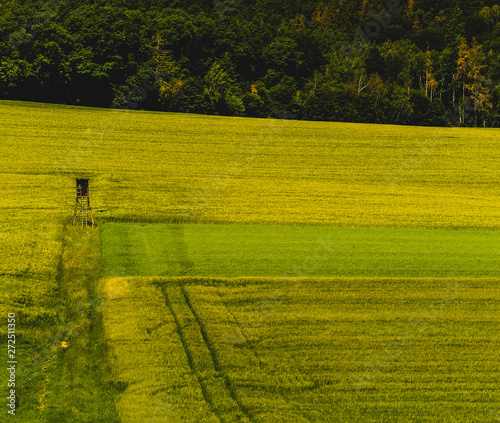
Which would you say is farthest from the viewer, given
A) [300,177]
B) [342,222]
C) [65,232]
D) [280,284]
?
[300,177]

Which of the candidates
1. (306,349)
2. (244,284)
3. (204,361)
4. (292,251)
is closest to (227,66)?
(292,251)

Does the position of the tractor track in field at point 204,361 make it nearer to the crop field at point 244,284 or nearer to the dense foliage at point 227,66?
the crop field at point 244,284

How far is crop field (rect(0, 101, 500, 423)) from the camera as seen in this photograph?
728 inches

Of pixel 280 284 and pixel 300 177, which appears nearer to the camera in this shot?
pixel 280 284

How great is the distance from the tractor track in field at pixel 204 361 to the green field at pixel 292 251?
11.6 ft

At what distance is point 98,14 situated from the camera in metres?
79.6

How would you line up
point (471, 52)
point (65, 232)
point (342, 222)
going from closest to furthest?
point (65, 232)
point (342, 222)
point (471, 52)

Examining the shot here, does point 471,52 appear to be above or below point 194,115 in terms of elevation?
above

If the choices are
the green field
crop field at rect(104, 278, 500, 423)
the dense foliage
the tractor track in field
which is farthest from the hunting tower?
the dense foliage

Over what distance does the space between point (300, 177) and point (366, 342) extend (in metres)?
29.6

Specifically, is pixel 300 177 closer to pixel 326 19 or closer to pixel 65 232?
pixel 65 232

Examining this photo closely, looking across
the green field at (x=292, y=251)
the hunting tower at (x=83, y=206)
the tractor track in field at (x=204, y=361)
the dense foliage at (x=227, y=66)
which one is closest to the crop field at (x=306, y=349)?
the tractor track in field at (x=204, y=361)

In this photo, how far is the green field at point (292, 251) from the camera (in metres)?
29.6

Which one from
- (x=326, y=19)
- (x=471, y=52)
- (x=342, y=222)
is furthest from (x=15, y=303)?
(x=326, y=19)
